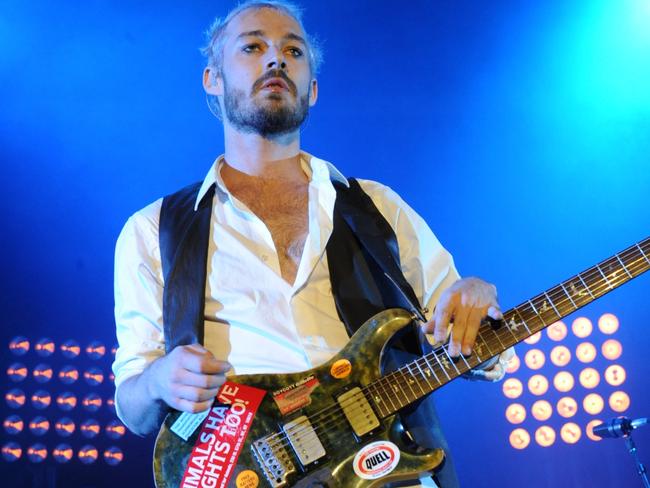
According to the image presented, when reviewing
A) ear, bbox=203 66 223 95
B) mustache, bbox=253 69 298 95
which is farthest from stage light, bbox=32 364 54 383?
mustache, bbox=253 69 298 95

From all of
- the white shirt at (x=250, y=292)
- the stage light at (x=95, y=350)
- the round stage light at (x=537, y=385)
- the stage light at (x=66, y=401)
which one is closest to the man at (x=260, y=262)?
the white shirt at (x=250, y=292)

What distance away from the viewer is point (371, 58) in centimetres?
400

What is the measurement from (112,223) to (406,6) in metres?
2.04

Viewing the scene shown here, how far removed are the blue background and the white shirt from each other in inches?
69.9

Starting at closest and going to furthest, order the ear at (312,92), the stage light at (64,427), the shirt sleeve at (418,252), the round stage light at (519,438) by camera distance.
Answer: the shirt sleeve at (418,252), the ear at (312,92), the stage light at (64,427), the round stage light at (519,438)

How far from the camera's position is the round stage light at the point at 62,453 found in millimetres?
3711

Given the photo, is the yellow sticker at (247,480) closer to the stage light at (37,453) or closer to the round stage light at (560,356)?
the stage light at (37,453)

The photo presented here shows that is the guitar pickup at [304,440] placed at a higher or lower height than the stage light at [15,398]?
lower

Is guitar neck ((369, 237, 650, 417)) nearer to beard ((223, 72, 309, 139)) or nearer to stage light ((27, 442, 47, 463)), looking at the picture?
beard ((223, 72, 309, 139))

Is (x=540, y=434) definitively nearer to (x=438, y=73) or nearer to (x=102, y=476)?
(x=438, y=73)

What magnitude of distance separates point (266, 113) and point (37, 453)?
2434 mm

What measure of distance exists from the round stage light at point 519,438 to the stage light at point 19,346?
8.70 feet

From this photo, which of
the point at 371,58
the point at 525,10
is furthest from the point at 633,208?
the point at 371,58

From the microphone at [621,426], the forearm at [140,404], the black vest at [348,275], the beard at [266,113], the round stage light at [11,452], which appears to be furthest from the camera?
the round stage light at [11,452]
